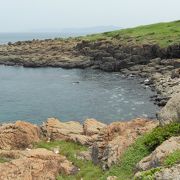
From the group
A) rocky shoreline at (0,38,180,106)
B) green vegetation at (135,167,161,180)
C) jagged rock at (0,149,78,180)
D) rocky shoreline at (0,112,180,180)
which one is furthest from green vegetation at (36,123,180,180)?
rocky shoreline at (0,38,180,106)

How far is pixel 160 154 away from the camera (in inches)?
669

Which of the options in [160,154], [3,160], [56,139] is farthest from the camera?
[56,139]

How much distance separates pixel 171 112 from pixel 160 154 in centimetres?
486

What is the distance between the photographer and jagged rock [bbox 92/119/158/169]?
21.9 metres

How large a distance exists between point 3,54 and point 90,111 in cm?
9207

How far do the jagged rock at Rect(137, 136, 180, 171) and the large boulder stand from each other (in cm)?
265

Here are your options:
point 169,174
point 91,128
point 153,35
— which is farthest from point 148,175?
point 153,35

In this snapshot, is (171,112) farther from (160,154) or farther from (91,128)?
(91,128)

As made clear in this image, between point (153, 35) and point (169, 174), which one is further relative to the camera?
point (153, 35)

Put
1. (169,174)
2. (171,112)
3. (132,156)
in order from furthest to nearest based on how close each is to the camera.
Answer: (171,112) < (132,156) < (169,174)

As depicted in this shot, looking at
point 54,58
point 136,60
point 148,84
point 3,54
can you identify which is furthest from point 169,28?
point 3,54

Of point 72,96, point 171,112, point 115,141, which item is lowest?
point 72,96

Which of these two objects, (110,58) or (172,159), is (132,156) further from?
(110,58)

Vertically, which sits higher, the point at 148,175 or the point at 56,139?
the point at 148,175
